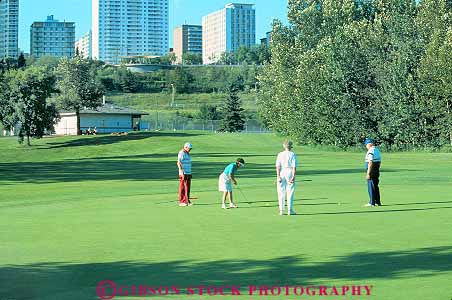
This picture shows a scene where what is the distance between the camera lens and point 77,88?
4240 inches

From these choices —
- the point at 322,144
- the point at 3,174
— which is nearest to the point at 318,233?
the point at 3,174

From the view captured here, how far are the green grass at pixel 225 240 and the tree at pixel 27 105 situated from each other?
5969 centimetres

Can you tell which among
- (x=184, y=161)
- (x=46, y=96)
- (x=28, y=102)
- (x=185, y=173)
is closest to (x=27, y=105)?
(x=28, y=102)

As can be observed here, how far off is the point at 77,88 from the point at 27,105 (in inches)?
673

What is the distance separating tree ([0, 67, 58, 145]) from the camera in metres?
91.2

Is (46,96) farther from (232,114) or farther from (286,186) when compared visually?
(286,186)

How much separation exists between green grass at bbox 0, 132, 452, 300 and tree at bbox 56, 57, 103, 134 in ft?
246

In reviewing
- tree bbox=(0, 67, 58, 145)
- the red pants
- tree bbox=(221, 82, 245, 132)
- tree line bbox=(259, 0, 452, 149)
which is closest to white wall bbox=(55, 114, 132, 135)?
tree bbox=(221, 82, 245, 132)

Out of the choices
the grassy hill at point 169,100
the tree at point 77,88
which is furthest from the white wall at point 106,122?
the grassy hill at point 169,100

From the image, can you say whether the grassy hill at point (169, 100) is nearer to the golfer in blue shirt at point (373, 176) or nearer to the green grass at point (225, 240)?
the green grass at point (225, 240)

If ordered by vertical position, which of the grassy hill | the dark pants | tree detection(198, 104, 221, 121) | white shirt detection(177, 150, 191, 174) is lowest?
the dark pants

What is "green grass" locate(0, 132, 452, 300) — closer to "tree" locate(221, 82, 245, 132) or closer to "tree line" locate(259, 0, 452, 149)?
"tree line" locate(259, 0, 452, 149)

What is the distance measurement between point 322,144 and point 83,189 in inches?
1970

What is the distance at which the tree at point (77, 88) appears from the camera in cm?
10694
